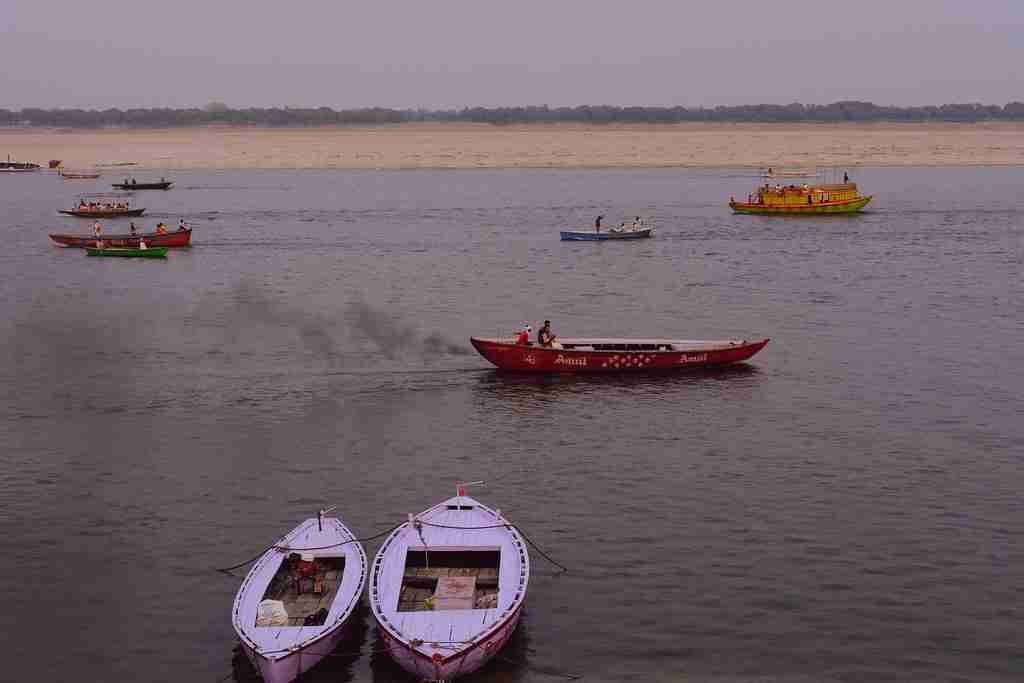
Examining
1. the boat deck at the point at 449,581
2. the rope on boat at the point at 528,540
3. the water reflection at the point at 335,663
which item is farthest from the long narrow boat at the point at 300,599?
the rope on boat at the point at 528,540

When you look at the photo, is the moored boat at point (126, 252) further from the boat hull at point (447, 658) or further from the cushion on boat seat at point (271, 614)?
the boat hull at point (447, 658)

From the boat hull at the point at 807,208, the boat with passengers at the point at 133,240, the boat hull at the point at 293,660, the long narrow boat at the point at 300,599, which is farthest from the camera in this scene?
the boat hull at the point at 807,208

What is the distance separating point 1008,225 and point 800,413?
75040 mm

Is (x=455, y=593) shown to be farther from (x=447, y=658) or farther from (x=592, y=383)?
(x=592, y=383)

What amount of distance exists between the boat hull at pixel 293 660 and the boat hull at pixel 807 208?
97086 millimetres

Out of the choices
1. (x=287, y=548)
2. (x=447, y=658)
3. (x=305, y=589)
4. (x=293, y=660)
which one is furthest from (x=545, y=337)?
(x=293, y=660)

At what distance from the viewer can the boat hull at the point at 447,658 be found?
22.7 m

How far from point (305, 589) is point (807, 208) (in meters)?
97.3

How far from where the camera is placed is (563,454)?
37.8 metres

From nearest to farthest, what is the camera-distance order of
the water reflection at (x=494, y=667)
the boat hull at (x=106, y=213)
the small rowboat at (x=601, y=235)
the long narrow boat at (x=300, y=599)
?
the long narrow boat at (x=300, y=599) → the water reflection at (x=494, y=667) → the small rowboat at (x=601, y=235) → the boat hull at (x=106, y=213)

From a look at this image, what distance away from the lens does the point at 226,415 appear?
42.7m

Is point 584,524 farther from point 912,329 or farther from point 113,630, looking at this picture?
point 912,329

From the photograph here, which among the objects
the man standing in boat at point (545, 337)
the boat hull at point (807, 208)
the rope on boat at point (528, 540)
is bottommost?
the rope on boat at point (528, 540)

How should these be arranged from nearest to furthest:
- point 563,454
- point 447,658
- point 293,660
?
point 447,658 → point 293,660 → point 563,454
